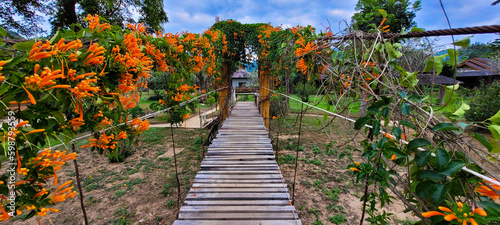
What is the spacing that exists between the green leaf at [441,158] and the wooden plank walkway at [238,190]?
1325 millimetres

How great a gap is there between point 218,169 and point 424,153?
236 centimetres

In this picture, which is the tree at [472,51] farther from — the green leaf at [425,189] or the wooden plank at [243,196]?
the wooden plank at [243,196]

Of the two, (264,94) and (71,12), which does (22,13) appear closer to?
(71,12)

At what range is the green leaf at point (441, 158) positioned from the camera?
59cm

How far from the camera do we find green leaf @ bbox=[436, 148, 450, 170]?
0.59 meters

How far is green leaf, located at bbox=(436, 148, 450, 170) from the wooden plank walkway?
133 centimetres

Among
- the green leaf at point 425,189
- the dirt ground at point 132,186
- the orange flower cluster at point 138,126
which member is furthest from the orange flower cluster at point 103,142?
the dirt ground at point 132,186

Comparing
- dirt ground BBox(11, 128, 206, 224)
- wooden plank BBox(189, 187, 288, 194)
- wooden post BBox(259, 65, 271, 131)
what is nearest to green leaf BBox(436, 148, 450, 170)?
wooden plank BBox(189, 187, 288, 194)

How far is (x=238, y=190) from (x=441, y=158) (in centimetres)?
188

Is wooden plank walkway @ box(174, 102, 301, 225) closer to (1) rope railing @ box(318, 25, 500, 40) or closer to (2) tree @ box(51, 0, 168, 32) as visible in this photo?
(1) rope railing @ box(318, 25, 500, 40)

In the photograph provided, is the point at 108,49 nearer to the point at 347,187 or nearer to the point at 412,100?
the point at 412,100

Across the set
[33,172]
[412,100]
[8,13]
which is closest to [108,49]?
[33,172]

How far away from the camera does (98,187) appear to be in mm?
3355

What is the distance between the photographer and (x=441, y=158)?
593mm
